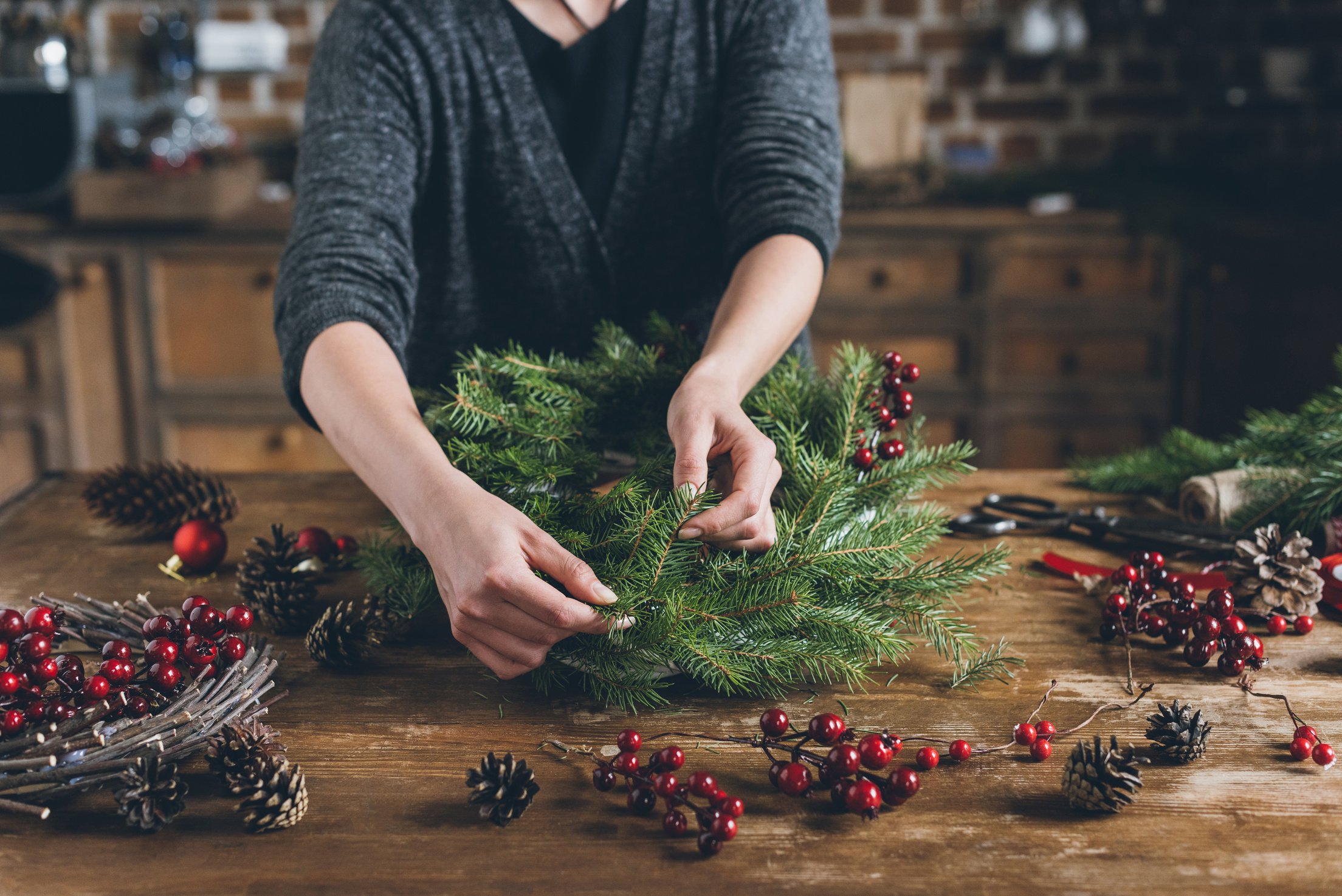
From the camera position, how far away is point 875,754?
0.54 m

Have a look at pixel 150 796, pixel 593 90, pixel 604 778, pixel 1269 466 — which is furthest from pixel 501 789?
pixel 593 90

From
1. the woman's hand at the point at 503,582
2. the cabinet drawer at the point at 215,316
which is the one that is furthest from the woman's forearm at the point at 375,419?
the cabinet drawer at the point at 215,316

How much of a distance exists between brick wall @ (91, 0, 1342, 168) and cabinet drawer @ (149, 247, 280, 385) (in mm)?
651

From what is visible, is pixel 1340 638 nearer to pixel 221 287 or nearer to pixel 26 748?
pixel 26 748

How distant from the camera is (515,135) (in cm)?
113

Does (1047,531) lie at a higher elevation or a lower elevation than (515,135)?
lower

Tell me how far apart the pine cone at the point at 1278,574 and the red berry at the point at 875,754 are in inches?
14.4

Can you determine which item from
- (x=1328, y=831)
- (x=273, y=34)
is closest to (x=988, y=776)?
(x=1328, y=831)

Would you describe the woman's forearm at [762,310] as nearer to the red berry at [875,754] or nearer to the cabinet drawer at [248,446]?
the red berry at [875,754]

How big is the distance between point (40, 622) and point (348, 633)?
17cm

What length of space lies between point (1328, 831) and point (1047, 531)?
16.8 inches

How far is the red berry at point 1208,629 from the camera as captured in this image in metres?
0.67

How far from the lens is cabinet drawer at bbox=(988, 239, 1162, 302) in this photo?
7.63 feet

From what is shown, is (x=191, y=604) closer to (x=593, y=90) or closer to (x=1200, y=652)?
(x=1200, y=652)
